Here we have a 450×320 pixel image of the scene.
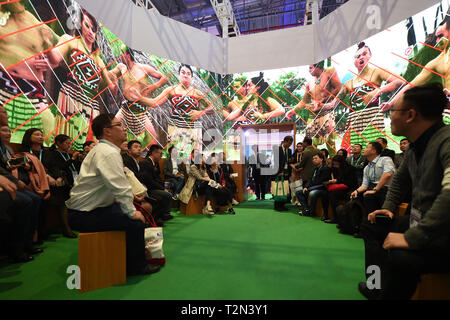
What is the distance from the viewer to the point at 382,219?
1366 millimetres

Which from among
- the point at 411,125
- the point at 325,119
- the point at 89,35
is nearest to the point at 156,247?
the point at 411,125

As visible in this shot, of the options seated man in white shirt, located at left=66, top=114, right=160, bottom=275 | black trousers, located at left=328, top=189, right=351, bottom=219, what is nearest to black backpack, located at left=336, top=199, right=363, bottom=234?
black trousers, located at left=328, top=189, right=351, bottom=219

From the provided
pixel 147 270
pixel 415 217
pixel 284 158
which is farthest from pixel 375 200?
pixel 147 270

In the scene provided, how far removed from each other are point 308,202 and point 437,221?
363 centimetres

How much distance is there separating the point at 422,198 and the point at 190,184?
376cm

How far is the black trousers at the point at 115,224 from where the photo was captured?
1650 millimetres

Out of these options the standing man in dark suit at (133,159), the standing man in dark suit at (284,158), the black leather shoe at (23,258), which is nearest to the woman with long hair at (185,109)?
the standing man in dark suit at (284,158)

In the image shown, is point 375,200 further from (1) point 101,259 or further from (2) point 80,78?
(2) point 80,78

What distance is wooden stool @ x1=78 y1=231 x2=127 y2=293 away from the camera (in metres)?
1.58

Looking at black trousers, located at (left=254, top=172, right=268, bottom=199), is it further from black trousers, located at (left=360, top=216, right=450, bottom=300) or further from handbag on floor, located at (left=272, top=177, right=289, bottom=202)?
black trousers, located at (left=360, top=216, right=450, bottom=300)

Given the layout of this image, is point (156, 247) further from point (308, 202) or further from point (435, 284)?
point (308, 202)

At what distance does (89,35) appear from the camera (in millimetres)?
4414

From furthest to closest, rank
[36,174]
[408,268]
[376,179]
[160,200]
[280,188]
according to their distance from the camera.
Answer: [280,188], [160,200], [376,179], [36,174], [408,268]

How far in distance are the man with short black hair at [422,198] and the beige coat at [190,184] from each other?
3.47 m
